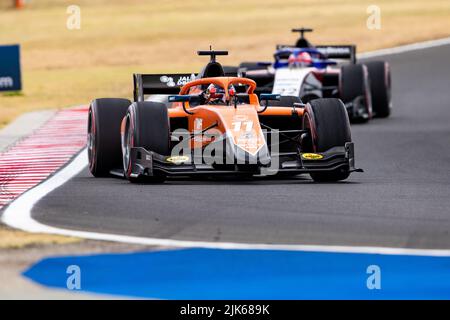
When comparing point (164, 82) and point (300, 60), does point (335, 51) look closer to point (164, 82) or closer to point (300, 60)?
point (300, 60)

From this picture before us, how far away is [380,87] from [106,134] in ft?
35.9

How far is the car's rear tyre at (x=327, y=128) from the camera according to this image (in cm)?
1367

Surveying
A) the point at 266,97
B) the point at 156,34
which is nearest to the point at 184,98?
the point at 266,97

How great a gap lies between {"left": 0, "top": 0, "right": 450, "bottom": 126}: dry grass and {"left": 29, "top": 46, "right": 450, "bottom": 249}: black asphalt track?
34.1 ft

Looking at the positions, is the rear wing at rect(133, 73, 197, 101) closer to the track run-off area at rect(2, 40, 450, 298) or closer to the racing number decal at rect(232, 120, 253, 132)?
the track run-off area at rect(2, 40, 450, 298)

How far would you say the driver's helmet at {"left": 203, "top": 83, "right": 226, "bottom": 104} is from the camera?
1438cm

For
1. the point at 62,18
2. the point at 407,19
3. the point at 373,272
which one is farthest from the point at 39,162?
the point at 62,18

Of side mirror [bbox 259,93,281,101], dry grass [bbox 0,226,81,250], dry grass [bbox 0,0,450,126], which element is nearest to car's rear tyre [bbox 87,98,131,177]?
side mirror [bbox 259,93,281,101]

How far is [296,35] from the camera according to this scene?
1951 inches

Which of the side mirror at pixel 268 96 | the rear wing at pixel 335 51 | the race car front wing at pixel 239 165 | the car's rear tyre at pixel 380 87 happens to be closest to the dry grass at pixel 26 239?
the race car front wing at pixel 239 165

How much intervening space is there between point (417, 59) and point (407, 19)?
16296 millimetres

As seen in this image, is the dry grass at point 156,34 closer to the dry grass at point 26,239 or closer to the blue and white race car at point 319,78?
the blue and white race car at point 319,78

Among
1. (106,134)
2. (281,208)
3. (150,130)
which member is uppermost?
(150,130)

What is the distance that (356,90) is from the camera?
75.4 feet
